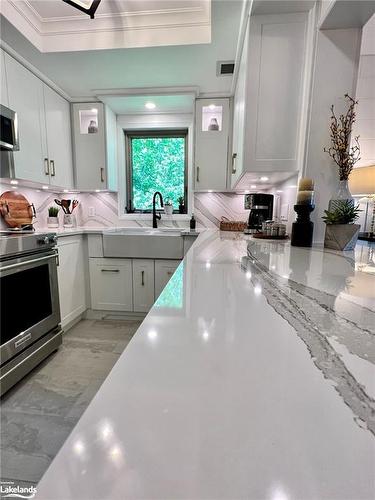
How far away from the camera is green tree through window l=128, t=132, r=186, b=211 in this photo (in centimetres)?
292

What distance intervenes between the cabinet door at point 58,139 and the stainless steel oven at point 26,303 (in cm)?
91

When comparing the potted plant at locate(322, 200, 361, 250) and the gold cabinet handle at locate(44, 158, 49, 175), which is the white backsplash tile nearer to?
the gold cabinet handle at locate(44, 158, 49, 175)

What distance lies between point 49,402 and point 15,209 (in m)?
1.55

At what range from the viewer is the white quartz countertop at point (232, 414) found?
0.53 ft

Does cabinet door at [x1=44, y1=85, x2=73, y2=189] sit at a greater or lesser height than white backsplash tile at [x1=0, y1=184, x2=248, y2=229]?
greater

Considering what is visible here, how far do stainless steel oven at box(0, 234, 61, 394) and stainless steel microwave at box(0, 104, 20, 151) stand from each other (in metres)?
0.71

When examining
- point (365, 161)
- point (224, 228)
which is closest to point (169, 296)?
point (224, 228)

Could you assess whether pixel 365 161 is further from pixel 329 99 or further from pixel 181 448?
pixel 181 448

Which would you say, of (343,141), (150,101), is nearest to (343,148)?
(343,141)

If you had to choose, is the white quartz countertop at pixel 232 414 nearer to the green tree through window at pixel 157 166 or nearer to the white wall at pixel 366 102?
the white wall at pixel 366 102

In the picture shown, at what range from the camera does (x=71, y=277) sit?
2.26 m

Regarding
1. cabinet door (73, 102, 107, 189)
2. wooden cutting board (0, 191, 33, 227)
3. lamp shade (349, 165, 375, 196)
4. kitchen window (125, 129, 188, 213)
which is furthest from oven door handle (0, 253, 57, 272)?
lamp shade (349, 165, 375, 196)

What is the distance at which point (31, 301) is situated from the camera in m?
1.64

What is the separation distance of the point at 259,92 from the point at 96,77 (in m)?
1.50
